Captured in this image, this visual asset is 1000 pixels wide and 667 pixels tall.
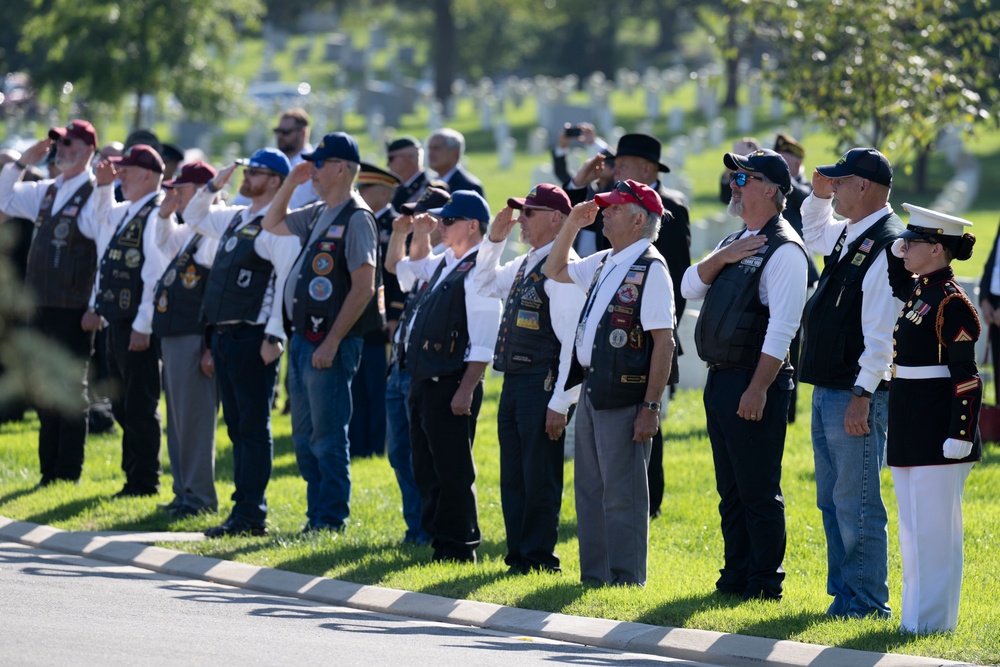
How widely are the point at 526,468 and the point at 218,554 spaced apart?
2097mm

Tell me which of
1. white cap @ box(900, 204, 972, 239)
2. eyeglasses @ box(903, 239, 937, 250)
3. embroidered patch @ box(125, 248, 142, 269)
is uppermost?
embroidered patch @ box(125, 248, 142, 269)

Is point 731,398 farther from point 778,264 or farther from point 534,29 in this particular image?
point 534,29

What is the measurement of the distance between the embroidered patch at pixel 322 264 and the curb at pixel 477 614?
181 centimetres

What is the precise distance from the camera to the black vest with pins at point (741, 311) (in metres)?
7.62

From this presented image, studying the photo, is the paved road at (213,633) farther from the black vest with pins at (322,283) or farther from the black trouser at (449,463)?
the black vest with pins at (322,283)

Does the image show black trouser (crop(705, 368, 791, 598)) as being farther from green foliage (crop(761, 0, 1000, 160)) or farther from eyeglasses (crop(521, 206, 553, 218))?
green foliage (crop(761, 0, 1000, 160))

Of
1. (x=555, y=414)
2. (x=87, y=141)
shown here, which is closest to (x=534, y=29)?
(x=87, y=141)

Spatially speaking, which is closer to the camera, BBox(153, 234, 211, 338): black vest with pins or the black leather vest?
BBox(153, 234, 211, 338): black vest with pins

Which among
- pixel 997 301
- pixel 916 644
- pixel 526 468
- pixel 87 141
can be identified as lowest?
pixel 916 644

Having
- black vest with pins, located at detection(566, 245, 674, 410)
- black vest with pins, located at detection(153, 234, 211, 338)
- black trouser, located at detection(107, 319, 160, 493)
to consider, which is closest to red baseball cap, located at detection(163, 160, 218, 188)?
black vest with pins, located at detection(153, 234, 211, 338)

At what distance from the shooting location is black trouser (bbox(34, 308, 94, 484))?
37.6ft

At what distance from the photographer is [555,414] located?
8.45m

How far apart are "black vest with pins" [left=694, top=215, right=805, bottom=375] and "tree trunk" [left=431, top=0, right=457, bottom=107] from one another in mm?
38573

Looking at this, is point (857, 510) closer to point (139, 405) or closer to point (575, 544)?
point (575, 544)
